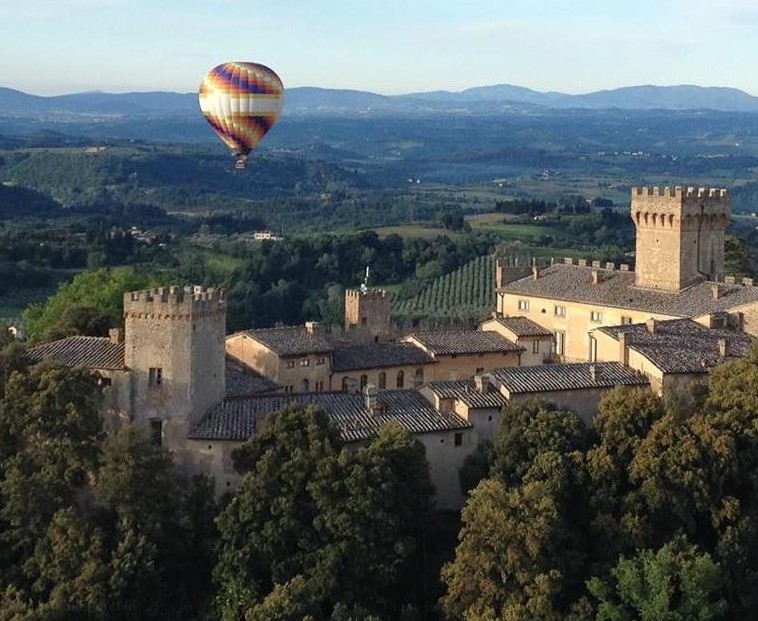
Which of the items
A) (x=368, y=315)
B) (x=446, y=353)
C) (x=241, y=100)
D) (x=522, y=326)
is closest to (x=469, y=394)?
(x=446, y=353)

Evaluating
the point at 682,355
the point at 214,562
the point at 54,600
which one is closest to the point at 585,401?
the point at 682,355

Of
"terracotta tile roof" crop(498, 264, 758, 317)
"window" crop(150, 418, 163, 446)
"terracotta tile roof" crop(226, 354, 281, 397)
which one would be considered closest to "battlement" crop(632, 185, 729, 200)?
"terracotta tile roof" crop(498, 264, 758, 317)

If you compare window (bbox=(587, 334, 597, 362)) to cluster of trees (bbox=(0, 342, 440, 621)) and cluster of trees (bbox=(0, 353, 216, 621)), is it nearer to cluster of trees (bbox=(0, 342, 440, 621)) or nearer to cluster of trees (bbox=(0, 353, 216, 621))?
cluster of trees (bbox=(0, 342, 440, 621))

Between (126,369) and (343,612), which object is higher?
(126,369)

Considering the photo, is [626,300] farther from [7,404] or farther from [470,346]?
[7,404]

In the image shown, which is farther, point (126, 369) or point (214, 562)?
point (126, 369)

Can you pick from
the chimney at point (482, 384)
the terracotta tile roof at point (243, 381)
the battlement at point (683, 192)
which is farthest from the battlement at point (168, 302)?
the battlement at point (683, 192)

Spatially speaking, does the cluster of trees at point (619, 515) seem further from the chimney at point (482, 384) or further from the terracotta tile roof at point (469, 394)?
the chimney at point (482, 384)
